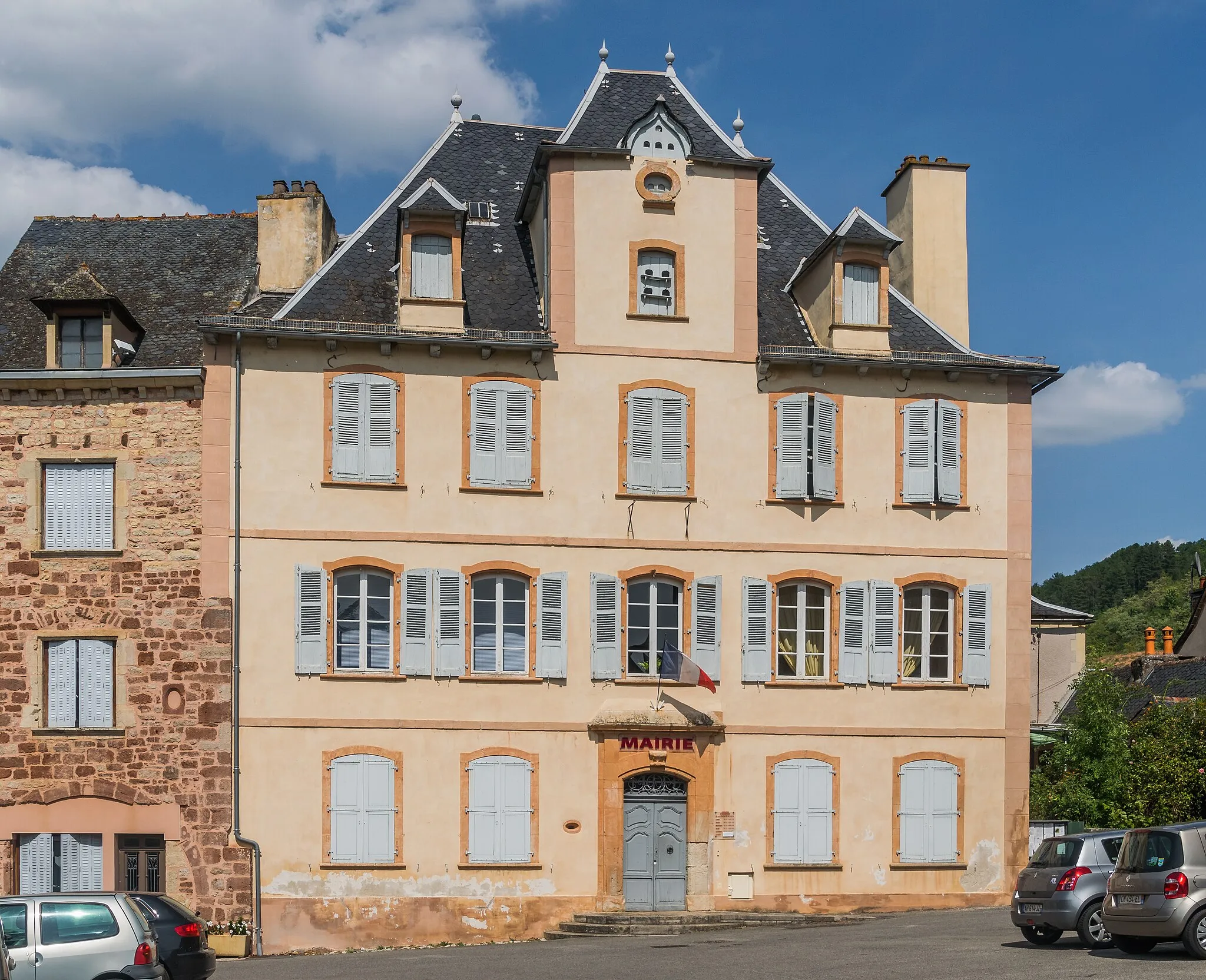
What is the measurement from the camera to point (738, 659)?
25266 mm

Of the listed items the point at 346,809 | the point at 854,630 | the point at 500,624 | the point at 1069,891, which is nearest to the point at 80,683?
the point at 346,809

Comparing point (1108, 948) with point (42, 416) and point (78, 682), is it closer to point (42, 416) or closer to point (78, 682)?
point (78, 682)

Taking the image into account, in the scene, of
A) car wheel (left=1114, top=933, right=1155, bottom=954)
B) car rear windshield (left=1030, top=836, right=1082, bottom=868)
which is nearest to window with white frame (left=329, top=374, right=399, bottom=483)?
car rear windshield (left=1030, top=836, right=1082, bottom=868)

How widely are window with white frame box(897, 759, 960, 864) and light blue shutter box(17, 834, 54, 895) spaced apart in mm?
12960

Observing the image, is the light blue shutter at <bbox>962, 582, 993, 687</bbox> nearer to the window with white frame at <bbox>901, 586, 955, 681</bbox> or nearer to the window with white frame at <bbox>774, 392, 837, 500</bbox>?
the window with white frame at <bbox>901, 586, 955, 681</bbox>

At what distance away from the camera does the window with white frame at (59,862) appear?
23641 millimetres

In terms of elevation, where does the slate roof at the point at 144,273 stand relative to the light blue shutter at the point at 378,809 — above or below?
above

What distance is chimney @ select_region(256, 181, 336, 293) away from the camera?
88.3ft

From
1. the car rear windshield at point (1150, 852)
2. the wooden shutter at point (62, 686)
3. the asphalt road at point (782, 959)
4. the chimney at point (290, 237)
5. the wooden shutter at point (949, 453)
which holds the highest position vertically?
the chimney at point (290, 237)

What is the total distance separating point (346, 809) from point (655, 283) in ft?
31.3

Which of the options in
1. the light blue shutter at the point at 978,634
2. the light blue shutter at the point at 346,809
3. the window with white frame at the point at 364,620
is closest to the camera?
the light blue shutter at the point at 346,809

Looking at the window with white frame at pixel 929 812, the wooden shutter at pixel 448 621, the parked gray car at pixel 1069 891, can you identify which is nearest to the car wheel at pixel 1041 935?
the parked gray car at pixel 1069 891

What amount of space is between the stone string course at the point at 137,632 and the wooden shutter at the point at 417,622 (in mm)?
2662

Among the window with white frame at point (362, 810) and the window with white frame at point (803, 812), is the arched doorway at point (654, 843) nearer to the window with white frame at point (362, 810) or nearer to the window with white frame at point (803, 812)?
the window with white frame at point (803, 812)
